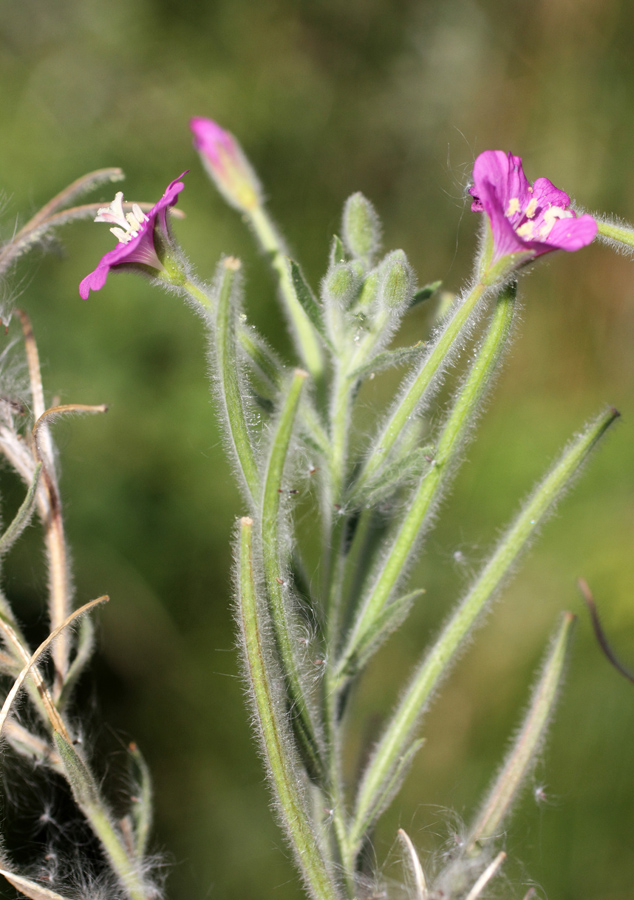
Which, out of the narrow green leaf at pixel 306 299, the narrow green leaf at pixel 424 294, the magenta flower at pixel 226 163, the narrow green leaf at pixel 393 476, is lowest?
the narrow green leaf at pixel 393 476

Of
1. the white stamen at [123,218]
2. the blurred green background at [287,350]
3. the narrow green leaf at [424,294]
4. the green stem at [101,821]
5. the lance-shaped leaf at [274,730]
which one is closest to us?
the lance-shaped leaf at [274,730]

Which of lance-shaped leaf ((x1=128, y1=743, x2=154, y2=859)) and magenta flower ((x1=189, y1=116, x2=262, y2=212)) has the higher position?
magenta flower ((x1=189, y1=116, x2=262, y2=212))

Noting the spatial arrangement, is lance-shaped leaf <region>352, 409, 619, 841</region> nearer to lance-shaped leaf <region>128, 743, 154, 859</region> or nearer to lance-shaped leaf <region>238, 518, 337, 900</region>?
lance-shaped leaf <region>238, 518, 337, 900</region>

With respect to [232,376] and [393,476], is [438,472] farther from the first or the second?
[232,376]

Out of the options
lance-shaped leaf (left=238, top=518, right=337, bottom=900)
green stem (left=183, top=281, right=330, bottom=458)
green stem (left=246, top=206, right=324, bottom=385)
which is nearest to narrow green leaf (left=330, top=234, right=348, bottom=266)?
green stem (left=246, top=206, right=324, bottom=385)

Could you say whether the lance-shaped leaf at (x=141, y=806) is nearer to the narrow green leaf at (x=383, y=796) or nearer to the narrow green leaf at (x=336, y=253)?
the narrow green leaf at (x=383, y=796)

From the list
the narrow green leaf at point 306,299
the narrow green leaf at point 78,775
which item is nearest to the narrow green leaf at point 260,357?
the narrow green leaf at point 306,299
